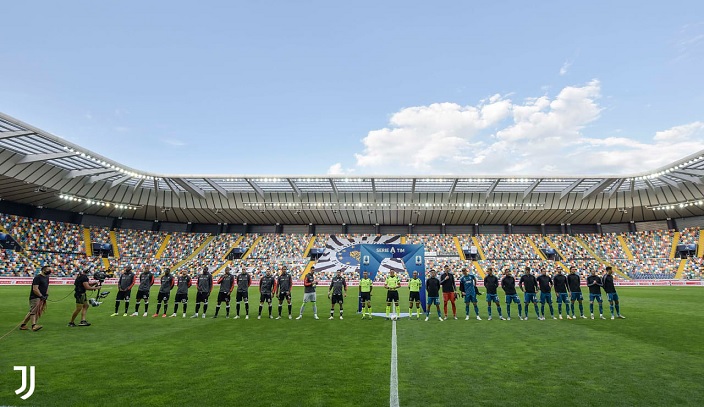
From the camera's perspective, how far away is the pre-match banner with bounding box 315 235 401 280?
46.7 meters

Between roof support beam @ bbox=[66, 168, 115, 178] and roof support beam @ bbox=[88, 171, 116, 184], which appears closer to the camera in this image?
roof support beam @ bbox=[66, 168, 115, 178]

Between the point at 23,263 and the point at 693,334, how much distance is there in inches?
1971

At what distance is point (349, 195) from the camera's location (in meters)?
43.5

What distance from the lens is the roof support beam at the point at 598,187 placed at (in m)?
35.8

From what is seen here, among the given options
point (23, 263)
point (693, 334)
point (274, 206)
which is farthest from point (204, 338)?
point (23, 263)

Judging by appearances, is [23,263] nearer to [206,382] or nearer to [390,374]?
[206,382]

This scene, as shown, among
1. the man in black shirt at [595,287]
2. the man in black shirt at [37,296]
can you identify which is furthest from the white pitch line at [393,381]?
the man in black shirt at [37,296]

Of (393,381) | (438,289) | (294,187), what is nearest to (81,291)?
(393,381)

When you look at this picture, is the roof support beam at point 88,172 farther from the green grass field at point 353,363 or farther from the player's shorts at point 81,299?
the player's shorts at point 81,299

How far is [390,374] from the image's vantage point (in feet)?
20.7

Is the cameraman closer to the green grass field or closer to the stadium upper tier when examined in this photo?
the green grass field

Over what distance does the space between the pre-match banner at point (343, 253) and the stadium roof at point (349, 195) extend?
2626 mm

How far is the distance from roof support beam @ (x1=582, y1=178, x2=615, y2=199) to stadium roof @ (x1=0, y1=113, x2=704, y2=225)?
116 millimetres

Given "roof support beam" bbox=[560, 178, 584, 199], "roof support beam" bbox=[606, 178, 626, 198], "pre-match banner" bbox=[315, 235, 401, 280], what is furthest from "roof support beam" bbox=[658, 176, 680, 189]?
"pre-match banner" bbox=[315, 235, 401, 280]
